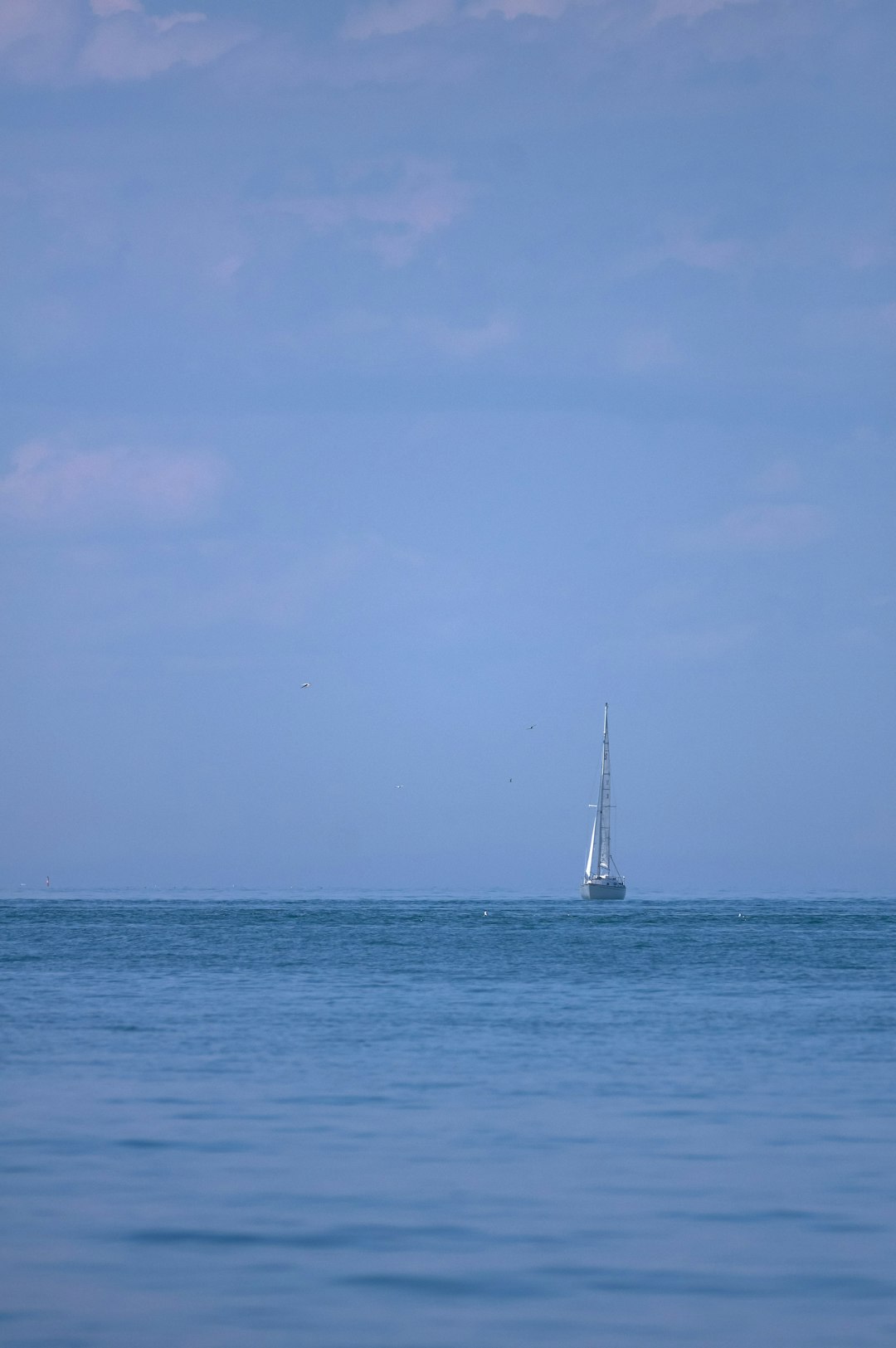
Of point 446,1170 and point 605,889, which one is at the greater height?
point 446,1170

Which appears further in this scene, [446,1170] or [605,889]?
[605,889]

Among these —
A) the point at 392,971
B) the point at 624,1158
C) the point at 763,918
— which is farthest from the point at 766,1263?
the point at 763,918

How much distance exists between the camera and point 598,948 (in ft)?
246

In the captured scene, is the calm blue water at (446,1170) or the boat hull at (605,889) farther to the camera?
the boat hull at (605,889)

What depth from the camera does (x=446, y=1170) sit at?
19469 millimetres

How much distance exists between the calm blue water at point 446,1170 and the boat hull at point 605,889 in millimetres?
104126

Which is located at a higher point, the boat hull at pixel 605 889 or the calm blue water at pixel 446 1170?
the calm blue water at pixel 446 1170

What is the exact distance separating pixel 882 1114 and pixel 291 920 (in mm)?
99349

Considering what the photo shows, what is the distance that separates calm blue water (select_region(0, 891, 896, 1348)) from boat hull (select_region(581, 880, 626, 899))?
10413cm

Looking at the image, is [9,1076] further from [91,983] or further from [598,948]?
[598,948]

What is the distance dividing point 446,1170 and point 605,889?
130774 mm

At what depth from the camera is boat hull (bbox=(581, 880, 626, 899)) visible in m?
148

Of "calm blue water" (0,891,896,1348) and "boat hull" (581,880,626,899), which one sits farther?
"boat hull" (581,880,626,899)

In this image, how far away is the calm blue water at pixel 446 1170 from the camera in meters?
13.7
